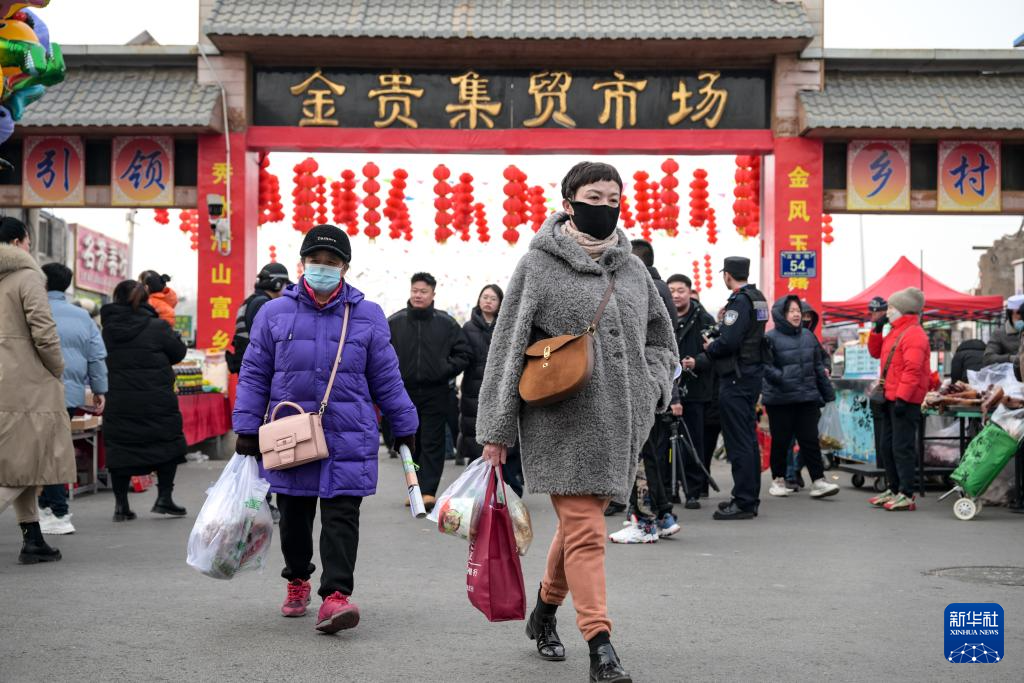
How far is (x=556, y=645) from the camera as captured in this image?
5.11 meters

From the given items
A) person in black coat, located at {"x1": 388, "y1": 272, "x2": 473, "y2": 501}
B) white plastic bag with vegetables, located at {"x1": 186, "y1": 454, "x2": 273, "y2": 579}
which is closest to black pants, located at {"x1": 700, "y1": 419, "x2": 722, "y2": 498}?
person in black coat, located at {"x1": 388, "y1": 272, "x2": 473, "y2": 501}

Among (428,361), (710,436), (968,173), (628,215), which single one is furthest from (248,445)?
(968,173)

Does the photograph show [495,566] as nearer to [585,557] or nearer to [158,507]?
[585,557]

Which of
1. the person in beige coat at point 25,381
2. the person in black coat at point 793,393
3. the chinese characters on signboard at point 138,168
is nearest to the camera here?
the person in beige coat at point 25,381

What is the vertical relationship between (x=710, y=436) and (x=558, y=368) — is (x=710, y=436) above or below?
below

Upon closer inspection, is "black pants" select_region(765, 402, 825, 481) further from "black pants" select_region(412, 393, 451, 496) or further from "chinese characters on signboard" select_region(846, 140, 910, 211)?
"chinese characters on signboard" select_region(846, 140, 910, 211)

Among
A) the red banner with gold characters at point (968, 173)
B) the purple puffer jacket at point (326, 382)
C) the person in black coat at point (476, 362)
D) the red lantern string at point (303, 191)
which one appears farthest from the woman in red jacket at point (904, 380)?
the red lantern string at point (303, 191)

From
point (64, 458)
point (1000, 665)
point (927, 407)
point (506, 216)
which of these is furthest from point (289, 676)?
point (506, 216)

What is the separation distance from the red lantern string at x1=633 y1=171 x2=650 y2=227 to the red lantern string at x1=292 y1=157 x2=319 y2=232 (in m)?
4.62

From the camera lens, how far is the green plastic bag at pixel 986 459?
1010cm

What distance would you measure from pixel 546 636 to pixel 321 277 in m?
1.93

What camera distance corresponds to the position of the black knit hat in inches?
228

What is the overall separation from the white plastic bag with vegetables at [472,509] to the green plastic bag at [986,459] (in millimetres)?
→ 6270

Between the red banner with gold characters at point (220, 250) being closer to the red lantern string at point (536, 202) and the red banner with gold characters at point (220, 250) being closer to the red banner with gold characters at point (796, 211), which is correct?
the red lantern string at point (536, 202)
